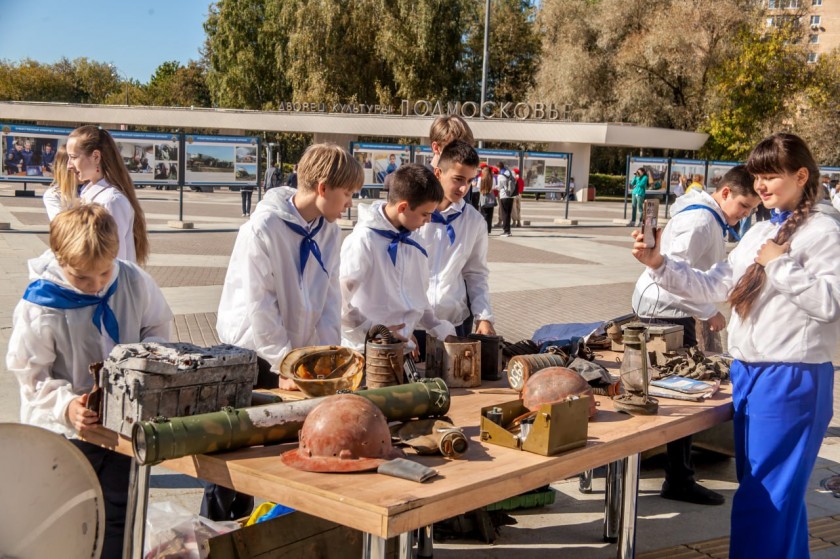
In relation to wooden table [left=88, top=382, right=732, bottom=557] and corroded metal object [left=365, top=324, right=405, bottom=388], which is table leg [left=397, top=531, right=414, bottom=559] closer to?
wooden table [left=88, top=382, right=732, bottom=557]

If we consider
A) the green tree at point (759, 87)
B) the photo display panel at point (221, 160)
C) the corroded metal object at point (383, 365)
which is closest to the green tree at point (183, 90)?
the green tree at point (759, 87)

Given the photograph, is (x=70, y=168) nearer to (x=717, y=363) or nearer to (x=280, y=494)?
(x=280, y=494)

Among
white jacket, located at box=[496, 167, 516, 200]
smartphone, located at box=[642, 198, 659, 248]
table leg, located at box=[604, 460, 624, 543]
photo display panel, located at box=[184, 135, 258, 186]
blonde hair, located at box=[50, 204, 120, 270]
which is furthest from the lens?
white jacket, located at box=[496, 167, 516, 200]

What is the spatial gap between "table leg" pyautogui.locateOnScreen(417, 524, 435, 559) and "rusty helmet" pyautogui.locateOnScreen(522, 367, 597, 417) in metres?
1.09

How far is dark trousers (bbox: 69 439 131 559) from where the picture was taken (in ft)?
10.4

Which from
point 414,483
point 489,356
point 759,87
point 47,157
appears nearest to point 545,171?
point 47,157

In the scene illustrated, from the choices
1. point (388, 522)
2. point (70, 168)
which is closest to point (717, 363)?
point (388, 522)

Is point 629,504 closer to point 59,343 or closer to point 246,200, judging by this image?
point 59,343

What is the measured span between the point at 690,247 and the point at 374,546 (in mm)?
3222

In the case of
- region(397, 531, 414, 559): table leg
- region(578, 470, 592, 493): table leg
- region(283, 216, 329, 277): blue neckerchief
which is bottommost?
region(578, 470, 592, 493): table leg

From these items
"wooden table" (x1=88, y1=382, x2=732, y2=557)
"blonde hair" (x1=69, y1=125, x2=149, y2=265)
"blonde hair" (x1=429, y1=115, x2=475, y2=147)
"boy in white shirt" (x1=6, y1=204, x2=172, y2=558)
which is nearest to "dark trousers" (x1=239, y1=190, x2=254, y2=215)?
"blonde hair" (x1=69, y1=125, x2=149, y2=265)

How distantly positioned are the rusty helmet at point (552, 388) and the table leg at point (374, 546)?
89 centimetres

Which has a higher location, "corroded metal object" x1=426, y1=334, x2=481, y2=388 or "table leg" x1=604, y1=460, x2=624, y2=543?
"corroded metal object" x1=426, y1=334, x2=481, y2=388

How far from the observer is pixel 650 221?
135 inches
